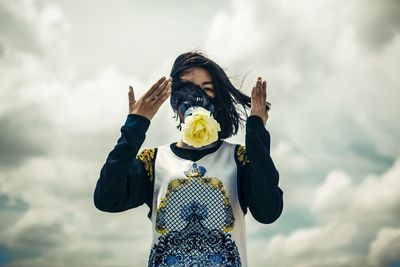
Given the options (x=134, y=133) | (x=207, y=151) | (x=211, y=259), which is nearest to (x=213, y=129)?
(x=207, y=151)

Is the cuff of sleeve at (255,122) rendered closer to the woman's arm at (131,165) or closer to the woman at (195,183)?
the woman at (195,183)

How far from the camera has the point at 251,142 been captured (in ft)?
18.8

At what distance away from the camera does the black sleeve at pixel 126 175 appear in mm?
5746

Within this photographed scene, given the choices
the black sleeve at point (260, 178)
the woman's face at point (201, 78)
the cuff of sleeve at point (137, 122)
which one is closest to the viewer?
the black sleeve at point (260, 178)

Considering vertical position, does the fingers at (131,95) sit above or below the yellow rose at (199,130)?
above

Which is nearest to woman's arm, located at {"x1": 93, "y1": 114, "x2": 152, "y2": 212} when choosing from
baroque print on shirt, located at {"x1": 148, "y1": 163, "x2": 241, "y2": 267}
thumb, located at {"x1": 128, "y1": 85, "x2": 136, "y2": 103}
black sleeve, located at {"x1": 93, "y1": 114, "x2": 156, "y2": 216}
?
black sleeve, located at {"x1": 93, "y1": 114, "x2": 156, "y2": 216}

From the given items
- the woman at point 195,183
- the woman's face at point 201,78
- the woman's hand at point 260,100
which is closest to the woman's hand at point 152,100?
the woman at point 195,183

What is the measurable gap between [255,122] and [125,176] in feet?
4.49

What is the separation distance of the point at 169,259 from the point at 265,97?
184 cm

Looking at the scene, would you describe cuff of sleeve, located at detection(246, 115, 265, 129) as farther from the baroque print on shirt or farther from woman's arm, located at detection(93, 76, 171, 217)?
woman's arm, located at detection(93, 76, 171, 217)

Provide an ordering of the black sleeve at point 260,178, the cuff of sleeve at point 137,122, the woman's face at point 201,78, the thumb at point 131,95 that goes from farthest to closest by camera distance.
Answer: the woman's face at point 201,78, the thumb at point 131,95, the cuff of sleeve at point 137,122, the black sleeve at point 260,178

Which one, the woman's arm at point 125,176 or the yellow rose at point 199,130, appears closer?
the woman's arm at point 125,176

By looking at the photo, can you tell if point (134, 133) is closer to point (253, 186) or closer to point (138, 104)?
point (138, 104)

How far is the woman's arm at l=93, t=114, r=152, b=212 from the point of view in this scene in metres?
5.75
